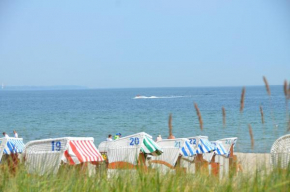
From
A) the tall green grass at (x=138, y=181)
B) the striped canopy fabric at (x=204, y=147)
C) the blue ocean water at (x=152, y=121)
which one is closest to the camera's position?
the tall green grass at (x=138, y=181)

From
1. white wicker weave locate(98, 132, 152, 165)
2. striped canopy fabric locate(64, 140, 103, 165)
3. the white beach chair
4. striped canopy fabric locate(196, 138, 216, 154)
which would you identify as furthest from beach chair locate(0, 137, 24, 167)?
striped canopy fabric locate(196, 138, 216, 154)

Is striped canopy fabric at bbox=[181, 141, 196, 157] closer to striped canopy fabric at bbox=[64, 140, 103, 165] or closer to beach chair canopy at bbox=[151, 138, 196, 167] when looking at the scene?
beach chair canopy at bbox=[151, 138, 196, 167]

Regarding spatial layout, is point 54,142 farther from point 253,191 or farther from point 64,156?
point 253,191

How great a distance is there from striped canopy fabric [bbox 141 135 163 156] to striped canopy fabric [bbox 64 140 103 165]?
161 cm

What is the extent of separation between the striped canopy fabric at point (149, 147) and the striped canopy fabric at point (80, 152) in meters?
1.61

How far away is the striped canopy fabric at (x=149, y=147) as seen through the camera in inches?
307

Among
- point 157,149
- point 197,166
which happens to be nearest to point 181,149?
point 157,149

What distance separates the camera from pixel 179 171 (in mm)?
3846

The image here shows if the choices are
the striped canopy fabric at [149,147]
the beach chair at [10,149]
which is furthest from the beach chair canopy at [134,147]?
the beach chair at [10,149]

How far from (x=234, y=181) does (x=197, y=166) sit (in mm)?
1101

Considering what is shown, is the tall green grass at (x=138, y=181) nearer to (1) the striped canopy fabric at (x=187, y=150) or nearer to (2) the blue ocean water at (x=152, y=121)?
(2) the blue ocean water at (x=152, y=121)

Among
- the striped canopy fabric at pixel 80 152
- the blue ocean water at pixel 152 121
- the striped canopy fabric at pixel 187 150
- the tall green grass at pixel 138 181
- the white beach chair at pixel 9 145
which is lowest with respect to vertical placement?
the blue ocean water at pixel 152 121

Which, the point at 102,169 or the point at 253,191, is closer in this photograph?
the point at 253,191

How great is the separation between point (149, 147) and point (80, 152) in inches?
81.9
